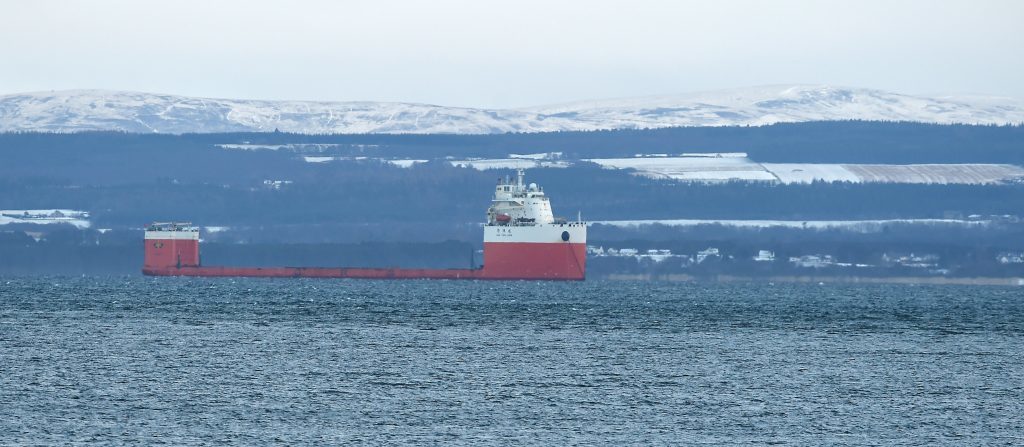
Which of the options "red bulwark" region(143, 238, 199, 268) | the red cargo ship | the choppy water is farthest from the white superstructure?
the choppy water

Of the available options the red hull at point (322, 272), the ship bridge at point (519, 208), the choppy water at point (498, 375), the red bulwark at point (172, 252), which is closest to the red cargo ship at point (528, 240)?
the ship bridge at point (519, 208)

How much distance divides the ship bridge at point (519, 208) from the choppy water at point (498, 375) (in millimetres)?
32987

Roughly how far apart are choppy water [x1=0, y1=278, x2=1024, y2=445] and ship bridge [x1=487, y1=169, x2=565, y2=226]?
33.0m

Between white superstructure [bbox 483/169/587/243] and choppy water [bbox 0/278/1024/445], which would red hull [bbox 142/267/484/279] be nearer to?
white superstructure [bbox 483/169/587/243]

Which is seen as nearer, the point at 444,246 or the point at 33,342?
the point at 33,342

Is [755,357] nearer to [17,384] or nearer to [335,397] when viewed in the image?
[335,397]

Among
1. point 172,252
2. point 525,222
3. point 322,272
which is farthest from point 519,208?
point 172,252

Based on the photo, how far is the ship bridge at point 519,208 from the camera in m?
134

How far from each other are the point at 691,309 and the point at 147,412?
201 feet

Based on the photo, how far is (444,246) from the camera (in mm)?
184750

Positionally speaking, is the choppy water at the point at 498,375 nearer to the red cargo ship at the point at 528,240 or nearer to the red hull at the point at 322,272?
the red cargo ship at the point at 528,240

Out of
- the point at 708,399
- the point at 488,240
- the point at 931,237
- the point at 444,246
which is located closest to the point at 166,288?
the point at 488,240

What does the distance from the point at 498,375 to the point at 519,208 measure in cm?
7727

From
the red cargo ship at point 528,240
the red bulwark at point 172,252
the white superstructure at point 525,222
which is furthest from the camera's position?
the red bulwark at point 172,252
